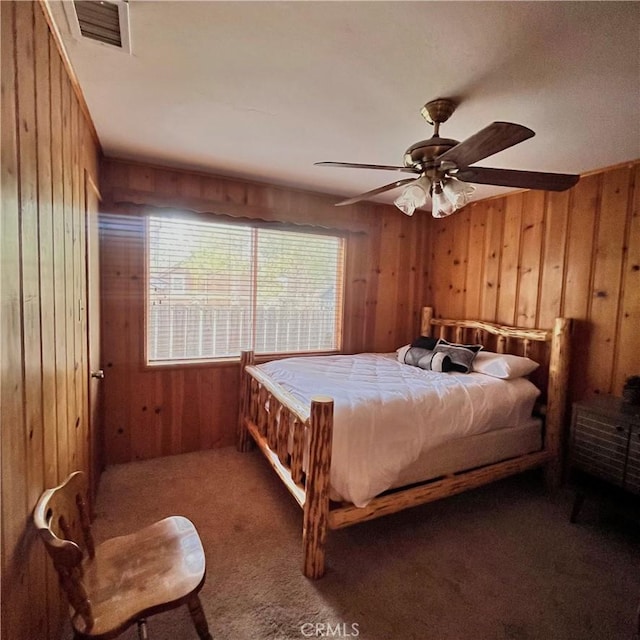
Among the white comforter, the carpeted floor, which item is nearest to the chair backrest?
the carpeted floor

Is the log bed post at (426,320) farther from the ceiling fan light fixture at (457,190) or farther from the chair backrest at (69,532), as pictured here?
the chair backrest at (69,532)

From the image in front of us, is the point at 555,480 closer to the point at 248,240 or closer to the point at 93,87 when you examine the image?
the point at 248,240

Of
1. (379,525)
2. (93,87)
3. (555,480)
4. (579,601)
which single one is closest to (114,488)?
(379,525)

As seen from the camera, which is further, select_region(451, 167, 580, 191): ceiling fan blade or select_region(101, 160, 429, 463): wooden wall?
select_region(101, 160, 429, 463): wooden wall

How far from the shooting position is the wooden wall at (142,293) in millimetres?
2742

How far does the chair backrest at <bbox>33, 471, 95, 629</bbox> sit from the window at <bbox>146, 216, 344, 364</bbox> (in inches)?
67.7

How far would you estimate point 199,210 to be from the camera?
9.65 ft

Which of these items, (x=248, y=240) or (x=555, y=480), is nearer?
(x=555, y=480)

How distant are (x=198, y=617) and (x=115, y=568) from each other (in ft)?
1.21

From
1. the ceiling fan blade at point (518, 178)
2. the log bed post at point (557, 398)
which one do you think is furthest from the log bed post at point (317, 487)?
the log bed post at point (557, 398)

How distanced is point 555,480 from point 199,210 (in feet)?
11.9

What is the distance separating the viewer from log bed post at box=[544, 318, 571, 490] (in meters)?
2.65

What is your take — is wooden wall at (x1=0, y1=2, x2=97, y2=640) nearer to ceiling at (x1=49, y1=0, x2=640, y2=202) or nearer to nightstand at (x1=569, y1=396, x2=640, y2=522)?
ceiling at (x1=49, y1=0, x2=640, y2=202)

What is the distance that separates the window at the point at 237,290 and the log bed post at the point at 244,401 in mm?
219
